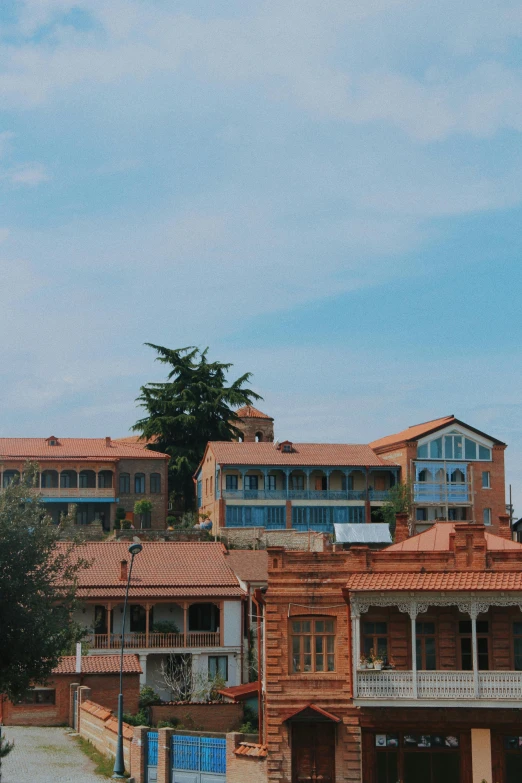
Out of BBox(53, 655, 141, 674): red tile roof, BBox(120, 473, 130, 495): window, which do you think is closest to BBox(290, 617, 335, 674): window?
BBox(53, 655, 141, 674): red tile roof

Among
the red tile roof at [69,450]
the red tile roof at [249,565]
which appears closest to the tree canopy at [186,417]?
the red tile roof at [69,450]

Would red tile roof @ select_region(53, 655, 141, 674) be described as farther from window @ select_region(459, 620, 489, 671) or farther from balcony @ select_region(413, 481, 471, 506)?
balcony @ select_region(413, 481, 471, 506)

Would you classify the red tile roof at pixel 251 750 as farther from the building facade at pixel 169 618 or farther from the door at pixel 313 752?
the building facade at pixel 169 618

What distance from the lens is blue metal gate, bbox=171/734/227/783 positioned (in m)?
31.1

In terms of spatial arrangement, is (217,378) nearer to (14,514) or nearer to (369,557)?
(369,557)

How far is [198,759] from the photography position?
3136cm

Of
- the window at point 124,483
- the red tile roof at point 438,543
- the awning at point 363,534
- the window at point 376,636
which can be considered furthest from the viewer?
the window at point 124,483

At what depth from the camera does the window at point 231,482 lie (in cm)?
6950

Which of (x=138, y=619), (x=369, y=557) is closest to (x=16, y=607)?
(x=369, y=557)

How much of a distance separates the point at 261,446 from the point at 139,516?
31.9 feet

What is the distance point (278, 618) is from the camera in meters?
32.7

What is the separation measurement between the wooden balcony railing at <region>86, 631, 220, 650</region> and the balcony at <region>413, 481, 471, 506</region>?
26010 millimetres

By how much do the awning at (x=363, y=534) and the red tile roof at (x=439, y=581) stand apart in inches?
1200

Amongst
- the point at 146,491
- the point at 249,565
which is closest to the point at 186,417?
the point at 146,491
